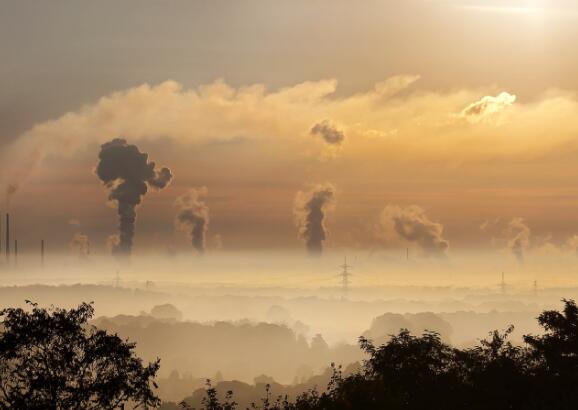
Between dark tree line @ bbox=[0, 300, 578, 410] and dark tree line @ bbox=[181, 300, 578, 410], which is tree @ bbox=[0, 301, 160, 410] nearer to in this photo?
dark tree line @ bbox=[0, 300, 578, 410]

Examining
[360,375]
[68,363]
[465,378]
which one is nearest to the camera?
[68,363]

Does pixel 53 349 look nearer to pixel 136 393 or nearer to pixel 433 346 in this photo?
pixel 136 393

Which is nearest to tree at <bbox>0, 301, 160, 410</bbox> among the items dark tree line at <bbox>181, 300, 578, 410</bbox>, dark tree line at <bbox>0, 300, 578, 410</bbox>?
dark tree line at <bbox>0, 300, 578, 410</bbox>

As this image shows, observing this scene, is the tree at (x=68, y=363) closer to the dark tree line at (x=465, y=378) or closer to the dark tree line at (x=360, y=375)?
the dark tree line at (x=360, y=375)

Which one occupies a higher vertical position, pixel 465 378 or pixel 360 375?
pixel 360 375

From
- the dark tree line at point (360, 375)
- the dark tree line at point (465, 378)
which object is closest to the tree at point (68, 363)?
the dark tree line at point (360, 375)

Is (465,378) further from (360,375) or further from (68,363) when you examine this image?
(68,363)

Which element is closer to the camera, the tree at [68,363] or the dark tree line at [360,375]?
the tree at [68,363]

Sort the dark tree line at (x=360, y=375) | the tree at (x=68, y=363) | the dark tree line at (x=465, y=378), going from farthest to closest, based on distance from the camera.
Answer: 1. the dark tree line at (x=465, y=378)
2. the dark tree line at (x=360, y=375)
3. the tree at (x=68, y=363)

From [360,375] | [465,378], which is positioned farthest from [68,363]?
[465,378]
